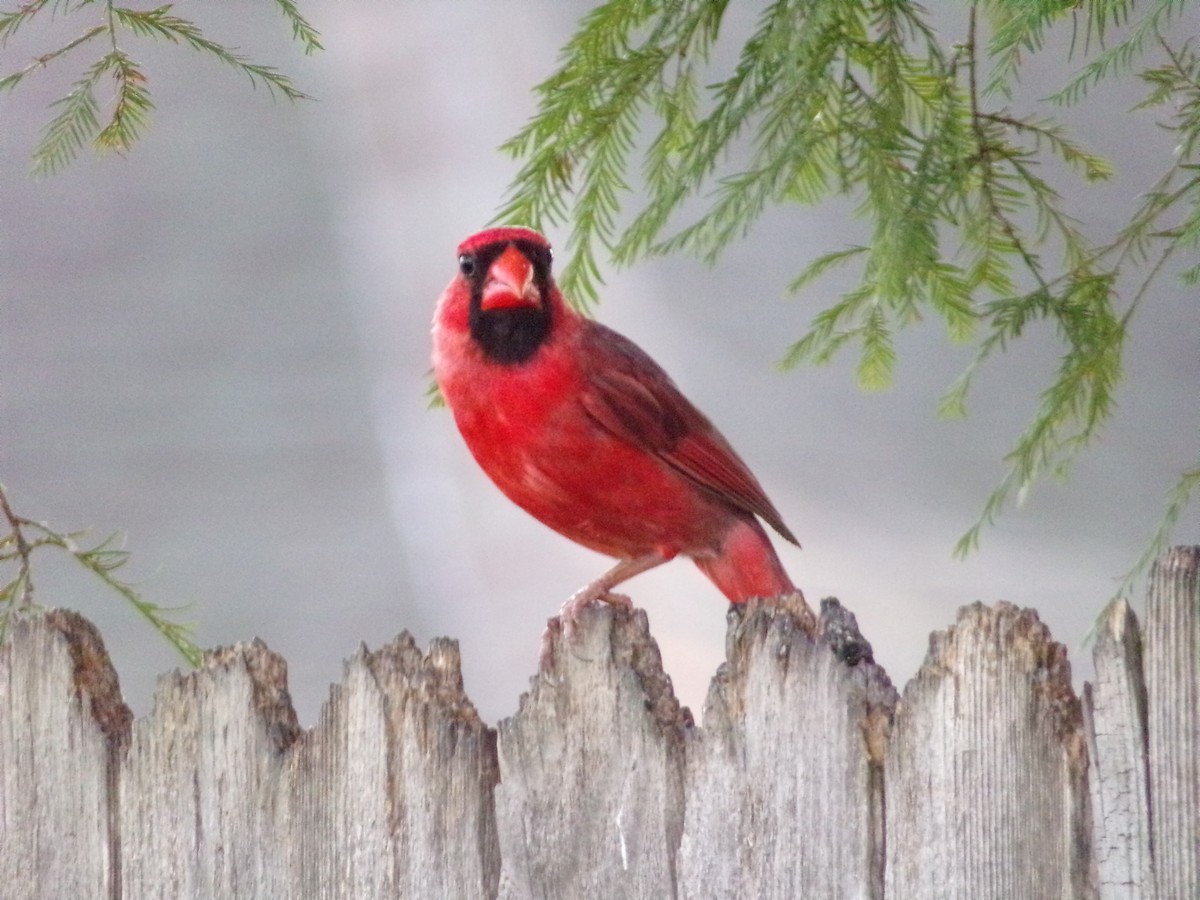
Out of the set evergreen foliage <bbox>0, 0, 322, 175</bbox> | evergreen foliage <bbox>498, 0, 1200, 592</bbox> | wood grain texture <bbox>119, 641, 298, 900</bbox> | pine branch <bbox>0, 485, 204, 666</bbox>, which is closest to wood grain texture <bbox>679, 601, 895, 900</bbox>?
wood grain texture <bbox>119, 641, 298, 900</bbox>

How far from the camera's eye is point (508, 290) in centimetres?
205

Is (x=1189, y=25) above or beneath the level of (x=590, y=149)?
above

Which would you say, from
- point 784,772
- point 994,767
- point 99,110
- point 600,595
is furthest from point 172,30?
point 994,767

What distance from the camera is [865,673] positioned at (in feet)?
4.60

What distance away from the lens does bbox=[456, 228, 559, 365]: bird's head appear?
2051mm

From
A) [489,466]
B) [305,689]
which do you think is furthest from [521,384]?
[305,689]

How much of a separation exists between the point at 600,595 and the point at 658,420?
45cm

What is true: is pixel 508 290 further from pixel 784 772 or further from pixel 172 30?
pixel 784 772

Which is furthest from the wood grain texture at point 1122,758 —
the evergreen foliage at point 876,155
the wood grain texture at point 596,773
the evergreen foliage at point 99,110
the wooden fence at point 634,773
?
the evergreen foliage at point 99,110

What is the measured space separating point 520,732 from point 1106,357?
943mm

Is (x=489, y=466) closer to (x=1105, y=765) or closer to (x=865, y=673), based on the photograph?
(x=865, y=673)

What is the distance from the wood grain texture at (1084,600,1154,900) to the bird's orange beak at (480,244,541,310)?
97 cm

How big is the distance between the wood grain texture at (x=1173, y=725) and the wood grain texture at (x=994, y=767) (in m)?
0.06

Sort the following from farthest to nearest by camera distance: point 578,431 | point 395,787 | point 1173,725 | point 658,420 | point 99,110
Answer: point 658,420 < point 578,431 < point 99,110 < point 395,787 < point 1173,725
